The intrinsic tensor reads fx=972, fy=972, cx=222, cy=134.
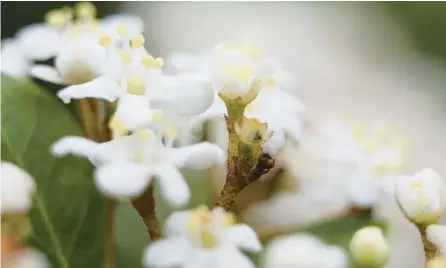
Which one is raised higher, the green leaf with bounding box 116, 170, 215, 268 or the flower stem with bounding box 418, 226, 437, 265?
the flower stem with bounding box 418, 226, 437, 265

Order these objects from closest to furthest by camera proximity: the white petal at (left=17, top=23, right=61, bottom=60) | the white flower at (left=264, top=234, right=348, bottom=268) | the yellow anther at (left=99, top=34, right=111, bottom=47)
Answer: the white flower at (left=264, top=234, right=348, bottom=268) → the yellow anther at (left=99, top=34, right=111, bottom=47) → the white petal at (left=17, top=23, right=61, bottom=60)

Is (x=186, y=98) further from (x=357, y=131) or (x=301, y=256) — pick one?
(x=357, y=131)

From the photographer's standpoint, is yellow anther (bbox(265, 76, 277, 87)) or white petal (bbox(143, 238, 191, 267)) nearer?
white petal (bbox(143, 238, 191, 267))

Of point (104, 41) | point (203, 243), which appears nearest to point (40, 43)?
point (104, 41)

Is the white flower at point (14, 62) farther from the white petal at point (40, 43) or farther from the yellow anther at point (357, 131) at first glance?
the yellow anther at point (357, 131)

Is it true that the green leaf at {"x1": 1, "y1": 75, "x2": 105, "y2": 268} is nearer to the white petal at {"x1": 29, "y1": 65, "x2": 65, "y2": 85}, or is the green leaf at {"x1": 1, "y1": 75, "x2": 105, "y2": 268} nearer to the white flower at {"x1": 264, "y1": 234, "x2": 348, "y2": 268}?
the white petal at {"x1": 29, "y1": 65, "x2": 65, "y2": 85}

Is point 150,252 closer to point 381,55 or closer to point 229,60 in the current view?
point 229,60

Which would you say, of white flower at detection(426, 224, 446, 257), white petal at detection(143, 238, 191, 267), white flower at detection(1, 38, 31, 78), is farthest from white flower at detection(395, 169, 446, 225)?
white flower at detection(1, 38, 31, 78)
